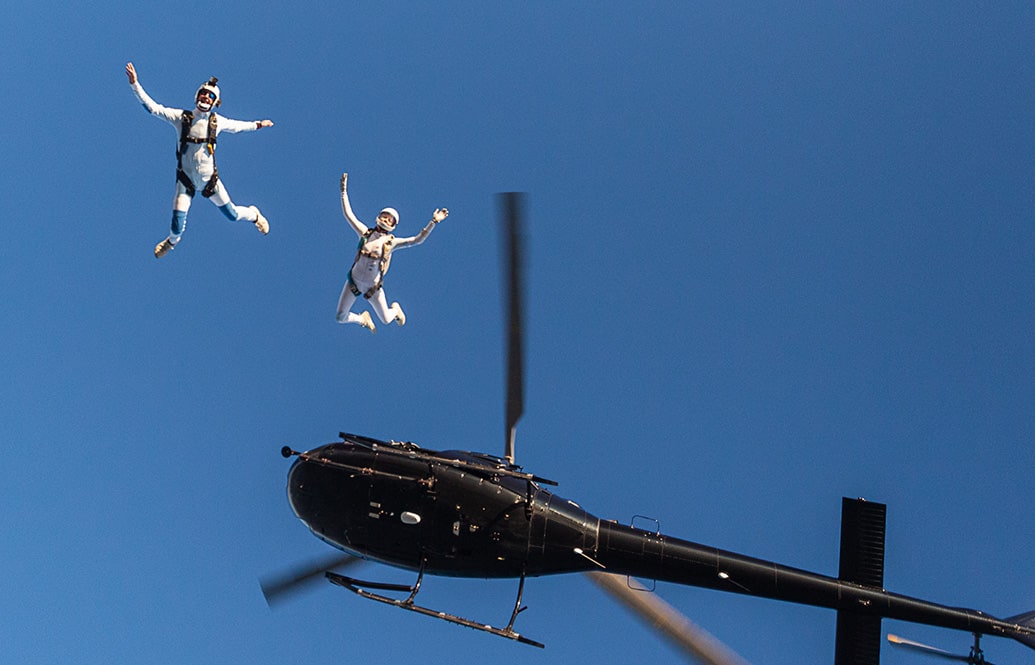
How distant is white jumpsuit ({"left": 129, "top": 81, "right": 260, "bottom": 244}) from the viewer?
781 inches

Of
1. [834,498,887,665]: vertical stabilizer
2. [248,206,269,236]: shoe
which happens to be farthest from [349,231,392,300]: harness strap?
[834,498,887,665]: vertical stabilizer

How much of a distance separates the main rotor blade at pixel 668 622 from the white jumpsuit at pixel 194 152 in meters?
13.0

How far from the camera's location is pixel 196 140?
19828mm

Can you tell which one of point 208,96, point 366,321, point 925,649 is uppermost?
point 208,96

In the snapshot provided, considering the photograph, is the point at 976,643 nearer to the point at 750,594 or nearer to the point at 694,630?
the point at 750,594

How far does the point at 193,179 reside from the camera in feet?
65.9

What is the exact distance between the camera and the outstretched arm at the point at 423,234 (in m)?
19.7

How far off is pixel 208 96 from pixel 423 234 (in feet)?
19.8

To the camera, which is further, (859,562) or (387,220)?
(387,220)

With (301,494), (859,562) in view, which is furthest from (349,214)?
(859,562)

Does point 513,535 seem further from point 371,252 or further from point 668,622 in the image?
point 371,252

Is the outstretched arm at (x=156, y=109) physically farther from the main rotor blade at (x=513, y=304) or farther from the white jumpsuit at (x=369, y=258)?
the main rotor blade at (x=513, y=304)

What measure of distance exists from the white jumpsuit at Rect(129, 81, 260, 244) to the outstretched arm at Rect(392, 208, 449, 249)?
14.7 feet

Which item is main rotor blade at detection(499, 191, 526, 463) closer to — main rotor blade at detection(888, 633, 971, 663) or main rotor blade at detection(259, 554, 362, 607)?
main rotor blade at detection(259, 554, 362, 607)
